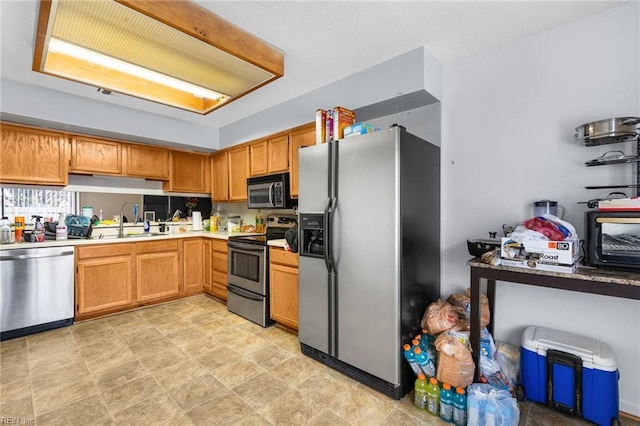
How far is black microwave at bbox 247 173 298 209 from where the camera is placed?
11.1 feet

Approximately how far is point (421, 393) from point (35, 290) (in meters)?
3.69

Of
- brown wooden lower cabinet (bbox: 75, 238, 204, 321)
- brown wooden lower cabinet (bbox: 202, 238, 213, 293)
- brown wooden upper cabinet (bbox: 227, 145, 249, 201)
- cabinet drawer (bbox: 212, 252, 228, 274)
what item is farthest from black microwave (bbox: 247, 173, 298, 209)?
brown wooden lower cabinet (bbox: 75, 238, 204, 321)

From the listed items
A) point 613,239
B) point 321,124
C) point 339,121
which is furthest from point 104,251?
point 613,239

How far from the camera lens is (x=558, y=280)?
4.94ft

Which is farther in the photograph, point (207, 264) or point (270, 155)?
point (207, 264)

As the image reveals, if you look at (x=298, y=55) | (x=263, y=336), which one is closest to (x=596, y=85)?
(x=298, y=55)

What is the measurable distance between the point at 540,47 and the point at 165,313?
4420 mm

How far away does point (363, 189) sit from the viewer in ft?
6.63

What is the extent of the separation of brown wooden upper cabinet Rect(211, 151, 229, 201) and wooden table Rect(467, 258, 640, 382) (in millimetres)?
3590

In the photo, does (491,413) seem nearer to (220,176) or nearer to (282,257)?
(282,257)

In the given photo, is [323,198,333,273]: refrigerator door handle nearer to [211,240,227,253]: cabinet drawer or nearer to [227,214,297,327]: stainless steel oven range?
[227,214,297,327]: stainless steel oven range

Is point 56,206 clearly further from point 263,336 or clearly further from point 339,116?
point 339,116

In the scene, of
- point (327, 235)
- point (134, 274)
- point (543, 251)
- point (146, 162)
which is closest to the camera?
point (543, 251)

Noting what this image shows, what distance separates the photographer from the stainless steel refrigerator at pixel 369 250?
1885mm
